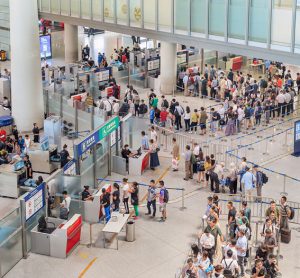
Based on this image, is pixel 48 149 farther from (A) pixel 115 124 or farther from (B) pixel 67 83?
(B) pixel 67 83

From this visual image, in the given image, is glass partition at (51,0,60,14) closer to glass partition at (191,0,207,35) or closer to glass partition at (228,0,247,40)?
glass partition at (191,0,207,35)

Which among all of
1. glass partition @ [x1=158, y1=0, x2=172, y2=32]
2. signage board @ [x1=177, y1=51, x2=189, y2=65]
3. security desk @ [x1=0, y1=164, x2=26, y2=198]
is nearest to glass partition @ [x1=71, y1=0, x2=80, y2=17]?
signage board @ [x1=177, y1=51, x2=189, y2=65]

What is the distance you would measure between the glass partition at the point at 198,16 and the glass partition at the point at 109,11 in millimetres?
7355

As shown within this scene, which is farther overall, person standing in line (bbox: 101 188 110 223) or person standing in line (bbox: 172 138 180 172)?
person standing in line (bbox: 172 138 180 172)

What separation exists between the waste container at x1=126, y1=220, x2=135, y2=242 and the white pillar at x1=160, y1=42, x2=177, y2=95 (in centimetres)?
1982

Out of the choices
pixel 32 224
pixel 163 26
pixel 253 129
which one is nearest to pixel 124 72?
pixel 163 26

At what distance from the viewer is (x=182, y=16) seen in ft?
101

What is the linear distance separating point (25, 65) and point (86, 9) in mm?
8328

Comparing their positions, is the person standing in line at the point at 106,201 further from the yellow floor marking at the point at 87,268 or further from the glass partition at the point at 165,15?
the glass partition at the point at 165,15

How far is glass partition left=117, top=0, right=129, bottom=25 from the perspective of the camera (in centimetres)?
3500

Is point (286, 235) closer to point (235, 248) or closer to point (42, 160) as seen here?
point (235, 248)

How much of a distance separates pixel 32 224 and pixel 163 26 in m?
15.3

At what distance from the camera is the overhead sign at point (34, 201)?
19203mm

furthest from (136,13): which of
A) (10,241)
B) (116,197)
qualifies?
(10,241)
